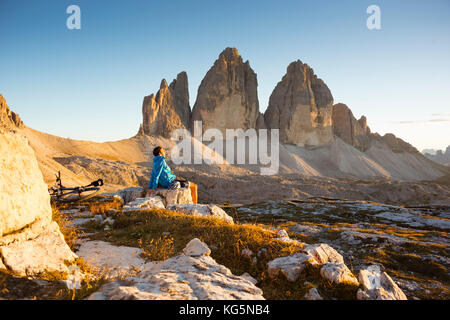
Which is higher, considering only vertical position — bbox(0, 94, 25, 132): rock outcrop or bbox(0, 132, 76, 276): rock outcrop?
bbox(0, 94, 25, 132): rock outcrop

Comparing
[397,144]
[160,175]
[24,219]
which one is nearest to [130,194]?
[160,175]

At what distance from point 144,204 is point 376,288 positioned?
26.3ft

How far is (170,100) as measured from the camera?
74.4m

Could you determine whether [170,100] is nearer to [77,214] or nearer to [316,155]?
[316,155]

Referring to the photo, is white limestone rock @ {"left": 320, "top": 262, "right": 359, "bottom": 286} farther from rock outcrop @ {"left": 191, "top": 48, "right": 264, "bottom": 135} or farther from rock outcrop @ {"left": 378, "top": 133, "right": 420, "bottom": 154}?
rock outcrop @ {"left": 378, "top": 133, "right": 420, "bottom": 154}

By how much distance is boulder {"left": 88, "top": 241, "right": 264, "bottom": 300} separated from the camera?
2.90 m

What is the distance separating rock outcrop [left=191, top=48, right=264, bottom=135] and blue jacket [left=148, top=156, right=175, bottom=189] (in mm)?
68645

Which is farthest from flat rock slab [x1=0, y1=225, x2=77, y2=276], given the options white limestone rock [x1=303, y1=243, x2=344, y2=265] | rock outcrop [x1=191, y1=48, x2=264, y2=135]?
rock outcrop [x1=191, y1=48, x2=264, y2=135]

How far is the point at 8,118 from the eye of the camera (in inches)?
1517

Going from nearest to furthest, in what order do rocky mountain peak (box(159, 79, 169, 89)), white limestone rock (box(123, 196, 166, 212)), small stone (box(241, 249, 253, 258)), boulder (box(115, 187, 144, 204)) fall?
small stone (box(241, 249, 253, 258)) → white limestone rock (box(123, 196, 166, 212)) → boulder (box(115, 187, 144, 204)) → rocky mountain peak (box(159, 79, 169, 89))

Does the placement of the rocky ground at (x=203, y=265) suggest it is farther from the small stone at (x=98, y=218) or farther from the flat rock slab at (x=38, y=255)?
the flat rock slab at (x=38, y=255)

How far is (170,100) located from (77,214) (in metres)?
69.6

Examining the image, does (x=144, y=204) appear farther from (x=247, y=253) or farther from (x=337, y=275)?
→ (x=337, y=275)

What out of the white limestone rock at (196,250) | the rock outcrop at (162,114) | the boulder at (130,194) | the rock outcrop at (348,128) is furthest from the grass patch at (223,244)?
the rock outcrop at (348,128)
